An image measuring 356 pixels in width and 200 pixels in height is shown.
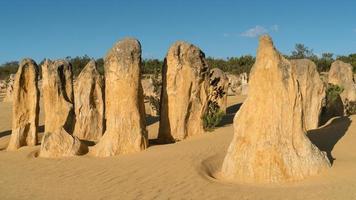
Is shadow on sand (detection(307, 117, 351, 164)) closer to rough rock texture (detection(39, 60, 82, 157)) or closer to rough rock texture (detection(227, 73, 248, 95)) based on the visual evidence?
rough rock texture (detection(39, 60, 82, 157))

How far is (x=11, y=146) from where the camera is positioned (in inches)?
599

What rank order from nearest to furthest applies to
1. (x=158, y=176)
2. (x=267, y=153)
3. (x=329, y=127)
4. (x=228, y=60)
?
(x=267, y=153) → (x=158, y=176) → (x=329, y=127) → (x=228, y=60)

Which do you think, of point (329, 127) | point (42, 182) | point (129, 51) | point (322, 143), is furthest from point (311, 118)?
point (42, 182)

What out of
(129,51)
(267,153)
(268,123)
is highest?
(129,51)

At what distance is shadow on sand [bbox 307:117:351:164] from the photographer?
1234 centimetres

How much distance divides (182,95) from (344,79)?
1057 centimetres

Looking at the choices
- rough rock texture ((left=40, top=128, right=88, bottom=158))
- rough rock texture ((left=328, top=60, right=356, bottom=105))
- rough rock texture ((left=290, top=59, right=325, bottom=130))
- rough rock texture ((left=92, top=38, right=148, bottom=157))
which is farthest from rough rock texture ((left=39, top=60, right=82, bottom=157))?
rough rock texture ((left=328, top=60, right=356, bottom=105))

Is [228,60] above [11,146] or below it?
above

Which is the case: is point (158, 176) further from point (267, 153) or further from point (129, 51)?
point (129, 51)

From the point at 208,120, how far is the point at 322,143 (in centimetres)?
435

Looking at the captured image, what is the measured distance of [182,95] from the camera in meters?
15.4

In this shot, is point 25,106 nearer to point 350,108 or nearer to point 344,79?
point 350,108

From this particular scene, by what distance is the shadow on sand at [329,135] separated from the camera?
12336 millimetres

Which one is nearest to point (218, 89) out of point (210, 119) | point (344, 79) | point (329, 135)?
point (210, 119)
